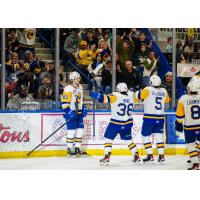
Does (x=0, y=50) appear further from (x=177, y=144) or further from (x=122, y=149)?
(x=177, y=144)

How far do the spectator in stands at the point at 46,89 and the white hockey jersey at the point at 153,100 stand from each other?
123cm

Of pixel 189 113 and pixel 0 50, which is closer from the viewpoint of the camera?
pixel 189 113

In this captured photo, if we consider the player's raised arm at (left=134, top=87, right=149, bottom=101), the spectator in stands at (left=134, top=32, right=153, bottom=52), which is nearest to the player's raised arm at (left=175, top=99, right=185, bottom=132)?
the player's raised arm at (left=134, top=87, right=149, bottom=101)

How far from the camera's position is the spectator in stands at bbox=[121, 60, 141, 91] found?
26.8ft

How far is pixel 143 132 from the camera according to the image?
304 inches

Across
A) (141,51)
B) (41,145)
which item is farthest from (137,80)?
(41,145)

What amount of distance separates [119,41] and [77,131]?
4.31ft

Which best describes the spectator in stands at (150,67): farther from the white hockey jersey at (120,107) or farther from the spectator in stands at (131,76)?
the white hockey jersey at (120,107)

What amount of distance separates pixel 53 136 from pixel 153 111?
1359 millimetres

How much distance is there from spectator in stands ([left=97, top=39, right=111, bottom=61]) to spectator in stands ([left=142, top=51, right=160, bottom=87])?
500 mm

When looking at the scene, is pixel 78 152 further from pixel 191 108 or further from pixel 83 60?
pixel 191 108

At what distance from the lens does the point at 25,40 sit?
27.3 feet

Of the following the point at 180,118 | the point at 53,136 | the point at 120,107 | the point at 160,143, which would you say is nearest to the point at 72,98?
the point at 53,136

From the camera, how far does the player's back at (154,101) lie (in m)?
7.65
